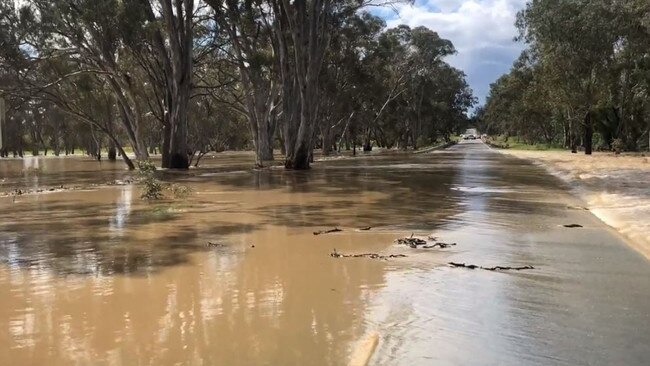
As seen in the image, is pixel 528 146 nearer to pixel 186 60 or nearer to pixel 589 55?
pixel 589 55

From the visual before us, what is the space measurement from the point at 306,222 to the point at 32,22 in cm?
2647

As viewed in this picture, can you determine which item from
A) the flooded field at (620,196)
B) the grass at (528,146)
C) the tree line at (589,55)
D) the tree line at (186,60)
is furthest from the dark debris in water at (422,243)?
the grass at (528,146)

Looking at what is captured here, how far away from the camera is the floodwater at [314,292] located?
4.82 meters

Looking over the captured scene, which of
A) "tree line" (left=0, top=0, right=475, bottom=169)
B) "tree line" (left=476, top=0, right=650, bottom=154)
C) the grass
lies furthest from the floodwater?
the grass

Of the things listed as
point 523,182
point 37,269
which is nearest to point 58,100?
point 523,182

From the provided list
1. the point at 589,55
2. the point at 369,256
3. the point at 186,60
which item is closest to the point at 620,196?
the point at 369,256

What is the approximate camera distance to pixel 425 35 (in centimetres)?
6844

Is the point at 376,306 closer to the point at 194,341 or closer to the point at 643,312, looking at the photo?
the point at 194,341

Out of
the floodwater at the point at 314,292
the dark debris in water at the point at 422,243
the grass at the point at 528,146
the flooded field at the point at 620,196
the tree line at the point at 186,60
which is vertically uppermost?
the tree line at the point at 186,60

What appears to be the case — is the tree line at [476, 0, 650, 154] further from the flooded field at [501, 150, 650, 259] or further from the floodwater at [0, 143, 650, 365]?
the floodwater at [0, 143, 650, 365]

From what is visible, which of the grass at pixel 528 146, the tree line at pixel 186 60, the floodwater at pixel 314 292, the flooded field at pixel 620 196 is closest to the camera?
the floodwater at pixel 314 292

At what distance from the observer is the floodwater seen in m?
4.82

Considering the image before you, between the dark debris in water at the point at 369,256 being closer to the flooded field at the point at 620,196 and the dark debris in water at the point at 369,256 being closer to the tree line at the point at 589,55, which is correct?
the flooded field at the point at 620,196

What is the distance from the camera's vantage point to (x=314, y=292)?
660 centimetres
